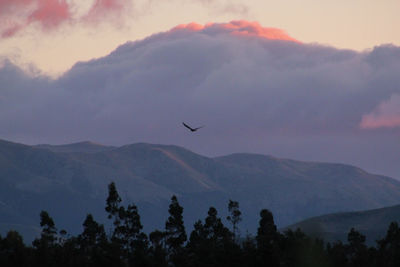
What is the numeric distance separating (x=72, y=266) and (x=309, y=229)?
184 feet

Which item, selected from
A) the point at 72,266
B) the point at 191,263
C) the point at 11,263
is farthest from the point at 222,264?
the point at 11,263

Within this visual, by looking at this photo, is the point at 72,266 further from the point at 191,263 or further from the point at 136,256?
the point at 191,263

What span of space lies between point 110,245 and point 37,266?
18.8m

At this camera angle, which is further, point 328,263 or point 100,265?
point 328,263

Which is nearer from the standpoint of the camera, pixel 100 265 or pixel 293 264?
pixel 100 265

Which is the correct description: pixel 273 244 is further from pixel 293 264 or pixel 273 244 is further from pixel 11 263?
pixel 11 263

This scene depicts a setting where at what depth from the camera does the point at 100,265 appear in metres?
183

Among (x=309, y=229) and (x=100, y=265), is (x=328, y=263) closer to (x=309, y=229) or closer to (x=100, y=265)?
(x=309, y=229)

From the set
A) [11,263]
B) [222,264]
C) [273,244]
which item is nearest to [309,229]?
[273,244]

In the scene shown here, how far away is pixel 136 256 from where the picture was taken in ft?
641

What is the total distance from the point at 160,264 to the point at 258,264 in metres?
23.5

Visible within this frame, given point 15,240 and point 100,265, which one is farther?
point 15,240

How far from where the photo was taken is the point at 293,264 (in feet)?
646

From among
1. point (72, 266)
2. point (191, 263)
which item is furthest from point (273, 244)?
point (72, 266)
